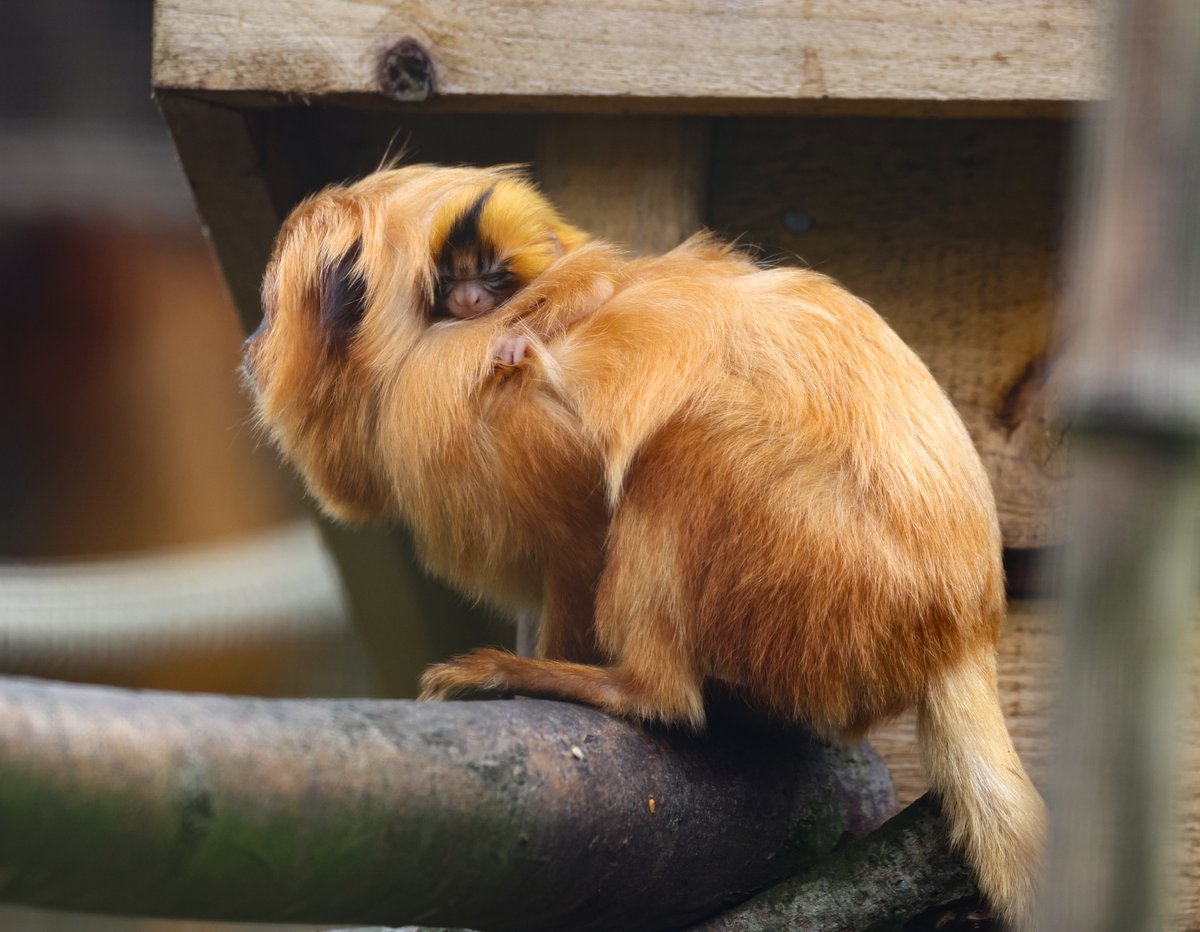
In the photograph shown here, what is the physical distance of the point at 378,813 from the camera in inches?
65.4

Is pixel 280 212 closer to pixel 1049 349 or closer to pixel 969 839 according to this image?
pixel 1049 349

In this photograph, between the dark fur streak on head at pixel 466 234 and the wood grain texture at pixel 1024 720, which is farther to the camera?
the wood grain texture at pixel 1024 720

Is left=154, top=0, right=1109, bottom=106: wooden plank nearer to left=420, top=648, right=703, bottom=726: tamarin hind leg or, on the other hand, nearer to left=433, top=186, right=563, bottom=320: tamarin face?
left=433, top=186, right=563, bottom=320: tamarin face

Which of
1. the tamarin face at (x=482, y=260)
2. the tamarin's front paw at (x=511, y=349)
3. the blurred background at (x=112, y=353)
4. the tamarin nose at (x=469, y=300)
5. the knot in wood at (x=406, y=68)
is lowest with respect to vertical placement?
the blurred background at (x=112, y=353)

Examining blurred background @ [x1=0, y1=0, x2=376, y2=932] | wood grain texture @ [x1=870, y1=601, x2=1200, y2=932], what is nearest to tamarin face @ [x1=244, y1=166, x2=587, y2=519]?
wood grain texture @ [x1=870, y1=601, x2=1200, y2=932]

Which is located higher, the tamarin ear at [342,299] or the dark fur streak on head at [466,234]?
the dark fur streak on head at [466,234]

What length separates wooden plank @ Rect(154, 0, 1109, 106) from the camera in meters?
2.96

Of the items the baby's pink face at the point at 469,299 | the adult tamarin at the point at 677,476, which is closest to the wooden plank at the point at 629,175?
the adult tamarin at the point at 677,476

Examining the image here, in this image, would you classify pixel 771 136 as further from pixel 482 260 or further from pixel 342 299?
pixel 342 299

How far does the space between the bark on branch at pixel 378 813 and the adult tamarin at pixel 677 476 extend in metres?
0.24

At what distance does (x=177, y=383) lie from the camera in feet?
29.0

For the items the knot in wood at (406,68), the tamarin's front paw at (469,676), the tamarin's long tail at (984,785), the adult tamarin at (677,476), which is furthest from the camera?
the knot in wood at (406,68)

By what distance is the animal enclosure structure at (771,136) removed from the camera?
9.75 feet

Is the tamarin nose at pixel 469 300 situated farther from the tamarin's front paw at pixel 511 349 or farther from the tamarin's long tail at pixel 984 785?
the tamarin's long tail at pixel 984 785
